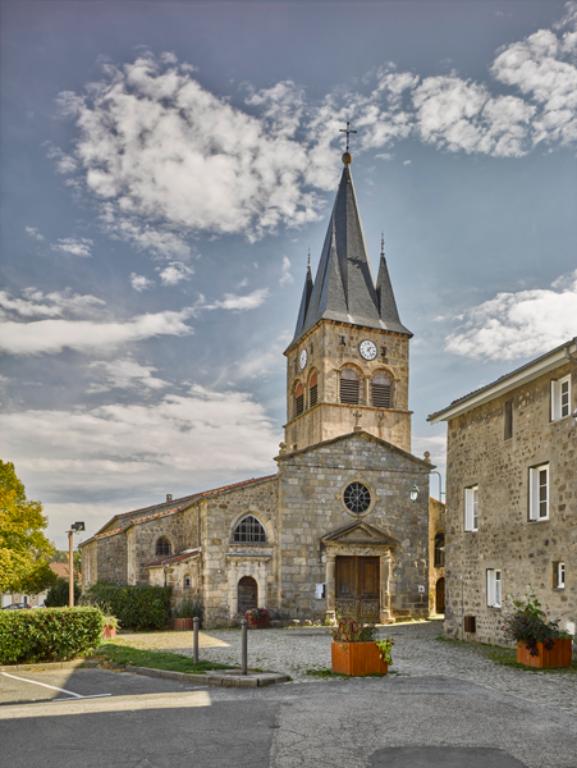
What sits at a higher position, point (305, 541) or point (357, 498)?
point (357, 498)

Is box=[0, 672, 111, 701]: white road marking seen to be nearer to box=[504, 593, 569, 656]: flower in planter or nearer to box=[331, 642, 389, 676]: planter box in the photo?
box=[331, 642, 389, 676]: planter box

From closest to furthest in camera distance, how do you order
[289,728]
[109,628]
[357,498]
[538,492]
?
[289,728], [538,492], [109,628], [357,498]

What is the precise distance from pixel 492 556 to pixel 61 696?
11321 mm

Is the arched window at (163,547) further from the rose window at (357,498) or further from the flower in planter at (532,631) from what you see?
the flower in planter at (532,631)

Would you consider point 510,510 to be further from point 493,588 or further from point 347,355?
point 347,355

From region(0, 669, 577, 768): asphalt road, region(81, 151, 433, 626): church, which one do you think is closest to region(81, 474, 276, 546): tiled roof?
region(81, 151, 433, 626): church

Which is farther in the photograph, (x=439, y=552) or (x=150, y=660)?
(x=439, y=552)

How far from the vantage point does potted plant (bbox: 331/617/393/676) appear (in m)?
13.3

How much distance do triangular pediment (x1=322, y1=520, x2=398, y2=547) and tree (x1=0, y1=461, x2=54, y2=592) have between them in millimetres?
13480

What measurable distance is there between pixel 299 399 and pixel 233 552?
1508 centimetres

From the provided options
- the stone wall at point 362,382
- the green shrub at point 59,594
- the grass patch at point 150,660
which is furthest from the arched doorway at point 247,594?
the green shrub at point 59,594

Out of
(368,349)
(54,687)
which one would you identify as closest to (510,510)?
(54,687)

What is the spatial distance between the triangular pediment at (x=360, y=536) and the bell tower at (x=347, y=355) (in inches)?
319

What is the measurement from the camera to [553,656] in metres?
14.7
